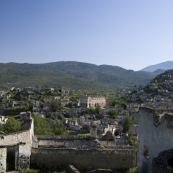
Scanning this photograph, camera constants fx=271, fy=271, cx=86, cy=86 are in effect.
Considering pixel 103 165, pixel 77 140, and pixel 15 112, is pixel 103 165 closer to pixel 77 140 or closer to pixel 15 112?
pixel 77 140

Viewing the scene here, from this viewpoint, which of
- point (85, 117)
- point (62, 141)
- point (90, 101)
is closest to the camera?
point (62, 141)

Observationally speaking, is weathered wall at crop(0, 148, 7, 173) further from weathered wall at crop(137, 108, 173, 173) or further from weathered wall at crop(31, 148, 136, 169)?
weathered wall at crop(137, 108, 173, 173)

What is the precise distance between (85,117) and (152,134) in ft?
196

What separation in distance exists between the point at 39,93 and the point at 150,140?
95963 mm

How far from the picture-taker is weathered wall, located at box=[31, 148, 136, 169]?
17.2 metres

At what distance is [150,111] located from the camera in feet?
46.5

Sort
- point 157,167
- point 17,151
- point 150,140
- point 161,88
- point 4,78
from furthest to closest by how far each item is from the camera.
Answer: point 4,78
point 161,88
point 17,151
point 150,140
point 157,167

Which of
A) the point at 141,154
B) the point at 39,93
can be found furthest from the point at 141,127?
the point at 39,93

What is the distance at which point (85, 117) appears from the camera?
7294 centimetres

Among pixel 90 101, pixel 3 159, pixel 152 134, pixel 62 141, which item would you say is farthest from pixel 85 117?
pixel 152 134

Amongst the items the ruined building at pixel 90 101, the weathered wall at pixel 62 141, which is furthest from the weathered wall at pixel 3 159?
the ruined building at pixel 90 101

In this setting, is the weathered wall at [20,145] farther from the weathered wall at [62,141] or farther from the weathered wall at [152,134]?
the weathered wall at [152,134]

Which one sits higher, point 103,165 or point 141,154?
point 141,154

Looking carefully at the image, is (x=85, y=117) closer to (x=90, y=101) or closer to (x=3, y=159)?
(x=90, y=101)
